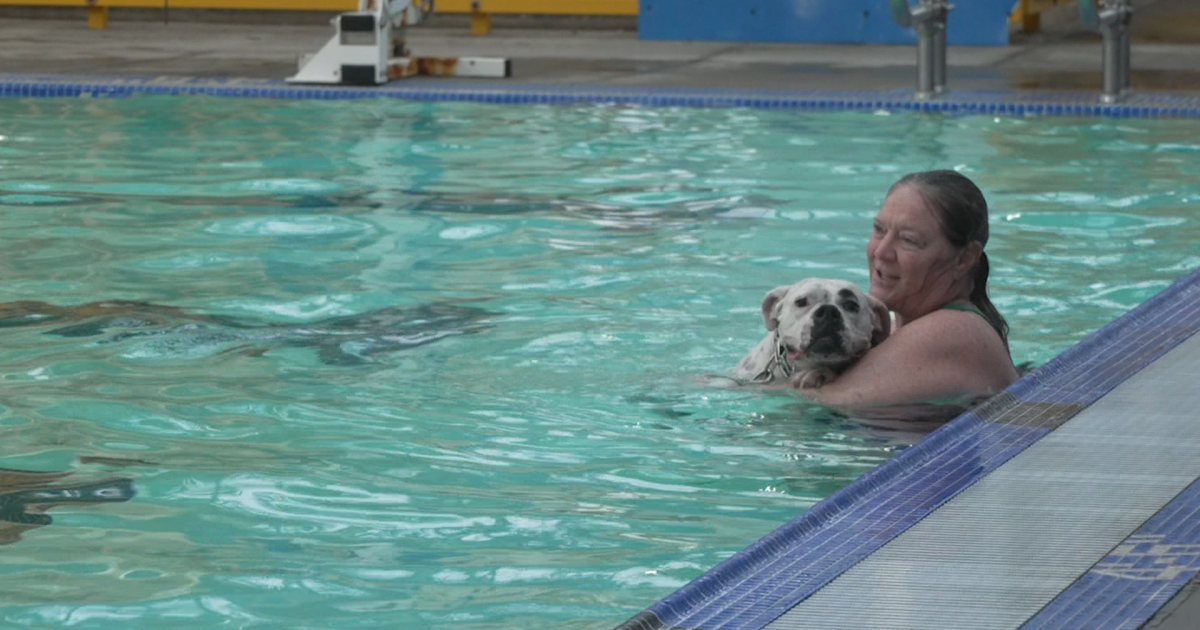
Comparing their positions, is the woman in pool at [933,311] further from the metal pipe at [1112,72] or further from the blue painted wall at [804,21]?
the blue painted wall at [804,21]

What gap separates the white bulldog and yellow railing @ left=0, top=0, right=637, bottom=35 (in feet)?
44.5

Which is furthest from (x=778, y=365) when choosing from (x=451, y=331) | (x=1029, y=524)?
(x=451, y=331)

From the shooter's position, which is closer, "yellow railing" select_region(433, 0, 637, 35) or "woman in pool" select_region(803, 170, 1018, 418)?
"woman in pool" select_region(803, 170, 1018, 418)

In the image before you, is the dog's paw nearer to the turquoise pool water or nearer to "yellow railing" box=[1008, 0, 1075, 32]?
the turquoise pool water

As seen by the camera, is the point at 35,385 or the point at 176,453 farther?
the point at 35,385

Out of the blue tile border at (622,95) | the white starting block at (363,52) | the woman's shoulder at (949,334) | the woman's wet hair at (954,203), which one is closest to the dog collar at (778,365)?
the woman's shoulder at (949,334)

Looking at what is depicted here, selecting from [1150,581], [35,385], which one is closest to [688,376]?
[35,385]

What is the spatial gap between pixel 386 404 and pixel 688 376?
0.90 metres

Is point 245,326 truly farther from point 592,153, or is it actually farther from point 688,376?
point 592,153

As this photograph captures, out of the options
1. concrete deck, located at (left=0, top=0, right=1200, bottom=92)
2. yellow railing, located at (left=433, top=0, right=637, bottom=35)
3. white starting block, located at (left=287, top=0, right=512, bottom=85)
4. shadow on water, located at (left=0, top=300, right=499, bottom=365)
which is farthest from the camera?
yellow railing, located at (left=433, top=0, right=637, bottom=35)

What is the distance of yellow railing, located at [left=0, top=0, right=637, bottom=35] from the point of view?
1859 cm

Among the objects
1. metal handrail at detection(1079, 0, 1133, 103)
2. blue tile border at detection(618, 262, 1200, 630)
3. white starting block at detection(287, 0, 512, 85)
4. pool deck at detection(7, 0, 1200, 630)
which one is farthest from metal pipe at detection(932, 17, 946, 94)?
blue tile border at detection(618, 262, 1200, 630)

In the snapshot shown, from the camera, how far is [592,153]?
1059 centimetres

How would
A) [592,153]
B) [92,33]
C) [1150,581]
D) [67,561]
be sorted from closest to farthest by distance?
[1150,581], [67,561], [592,153], [92,33]
